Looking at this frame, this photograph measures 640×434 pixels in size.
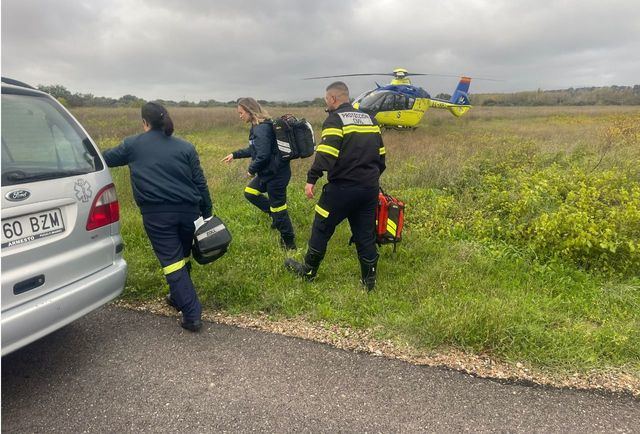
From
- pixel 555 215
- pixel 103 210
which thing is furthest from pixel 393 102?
pixel 103 210

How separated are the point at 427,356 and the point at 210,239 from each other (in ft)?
6.50

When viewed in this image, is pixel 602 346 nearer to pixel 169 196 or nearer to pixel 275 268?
pixel 275 268

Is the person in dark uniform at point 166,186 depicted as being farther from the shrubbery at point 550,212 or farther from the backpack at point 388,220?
the shrubbery at point 550,212

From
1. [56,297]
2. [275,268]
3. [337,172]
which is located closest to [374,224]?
[337,172]

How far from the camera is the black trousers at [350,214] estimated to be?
3.58 meters

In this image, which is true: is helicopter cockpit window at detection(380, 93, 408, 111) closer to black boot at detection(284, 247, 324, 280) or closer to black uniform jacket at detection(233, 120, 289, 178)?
black uniform jacket at detection(233, 120, 289, 178)

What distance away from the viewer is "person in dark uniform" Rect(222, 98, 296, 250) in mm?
4426

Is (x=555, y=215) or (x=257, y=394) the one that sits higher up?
(x=555, y=215)

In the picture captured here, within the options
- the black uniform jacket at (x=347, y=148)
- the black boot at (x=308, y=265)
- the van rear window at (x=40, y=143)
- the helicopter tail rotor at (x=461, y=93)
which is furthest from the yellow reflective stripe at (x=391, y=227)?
the helicopter tail rotor at (x=461, y=93)

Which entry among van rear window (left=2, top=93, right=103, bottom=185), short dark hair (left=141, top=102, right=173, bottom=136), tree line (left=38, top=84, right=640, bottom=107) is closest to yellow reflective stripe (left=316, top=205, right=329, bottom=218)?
short dark hair (left=141, top=102, right=173, bottom=136)

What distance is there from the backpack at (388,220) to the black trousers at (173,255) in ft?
6.27

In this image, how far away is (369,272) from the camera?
3.85 metres

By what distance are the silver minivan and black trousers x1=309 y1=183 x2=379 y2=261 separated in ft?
5.79

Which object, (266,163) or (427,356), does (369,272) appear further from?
Result: (266,163)
